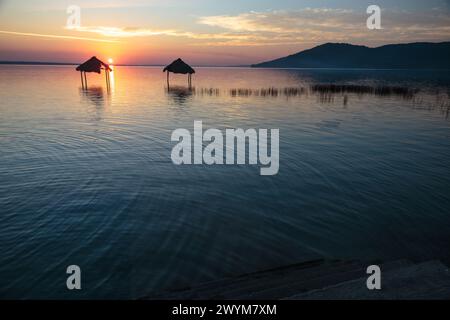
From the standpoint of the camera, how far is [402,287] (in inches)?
169

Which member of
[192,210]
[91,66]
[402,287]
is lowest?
[192,210]

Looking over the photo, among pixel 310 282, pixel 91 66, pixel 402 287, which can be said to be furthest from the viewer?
pixel 91 66

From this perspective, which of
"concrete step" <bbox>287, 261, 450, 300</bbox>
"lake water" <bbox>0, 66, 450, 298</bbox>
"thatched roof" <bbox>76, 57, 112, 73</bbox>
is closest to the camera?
"concrete step" <bbox>287, 261, 450, 300</bbox>

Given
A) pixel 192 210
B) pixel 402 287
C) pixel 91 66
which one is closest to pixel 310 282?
pixel 402 287

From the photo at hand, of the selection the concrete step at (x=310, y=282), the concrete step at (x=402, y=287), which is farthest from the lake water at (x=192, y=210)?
the concrete step at (x=402, y=287)

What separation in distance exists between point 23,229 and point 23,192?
261cm

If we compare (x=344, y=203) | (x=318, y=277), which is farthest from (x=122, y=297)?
(x=344, y=203)

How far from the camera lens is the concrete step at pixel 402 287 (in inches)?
160

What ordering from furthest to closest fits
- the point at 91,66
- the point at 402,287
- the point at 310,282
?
1. the point at 91,66
2. the point at 310,282
3. the point at 402,287

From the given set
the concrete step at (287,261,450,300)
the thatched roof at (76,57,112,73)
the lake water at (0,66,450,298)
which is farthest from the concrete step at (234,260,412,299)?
the thatched roof at (76,57,112,73)

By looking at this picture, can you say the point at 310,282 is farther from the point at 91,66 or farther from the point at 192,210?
the point at 91,66

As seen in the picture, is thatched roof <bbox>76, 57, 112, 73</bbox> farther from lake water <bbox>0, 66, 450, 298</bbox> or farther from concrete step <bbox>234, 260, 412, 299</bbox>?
concrete step <bbox>234, 260, 412, 299</bbox>

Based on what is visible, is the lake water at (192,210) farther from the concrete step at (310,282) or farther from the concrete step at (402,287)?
the concrete step at (402,287)

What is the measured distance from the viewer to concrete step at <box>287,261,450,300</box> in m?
4.07
